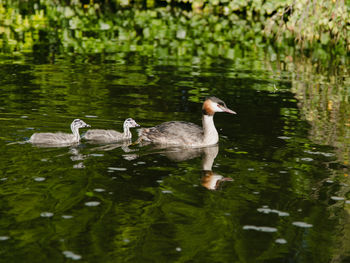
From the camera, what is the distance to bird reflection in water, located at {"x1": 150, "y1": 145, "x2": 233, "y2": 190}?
1358cm

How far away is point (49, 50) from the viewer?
31828 mm

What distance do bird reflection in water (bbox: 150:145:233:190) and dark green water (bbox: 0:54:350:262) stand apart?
5 cm

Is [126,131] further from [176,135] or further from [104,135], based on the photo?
[176,135]

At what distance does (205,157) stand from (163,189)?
286cm

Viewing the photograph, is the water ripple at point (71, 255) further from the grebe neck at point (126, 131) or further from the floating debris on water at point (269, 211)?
the grebe neck at point (126, 131)

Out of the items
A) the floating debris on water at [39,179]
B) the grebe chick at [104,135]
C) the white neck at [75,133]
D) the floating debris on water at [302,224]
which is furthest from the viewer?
the grebe chick at [104,135]

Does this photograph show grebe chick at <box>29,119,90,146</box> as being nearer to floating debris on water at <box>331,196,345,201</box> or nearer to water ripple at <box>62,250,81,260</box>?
water ripple at <box>62,250,81,260</box>

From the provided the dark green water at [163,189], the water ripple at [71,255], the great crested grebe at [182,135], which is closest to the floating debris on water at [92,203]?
the dark green water at [163,189]

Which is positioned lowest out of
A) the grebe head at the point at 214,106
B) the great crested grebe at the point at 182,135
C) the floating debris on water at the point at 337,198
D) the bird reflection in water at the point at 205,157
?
the floating debris on water at the point at 337,198

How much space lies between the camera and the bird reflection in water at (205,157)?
13.6 metres

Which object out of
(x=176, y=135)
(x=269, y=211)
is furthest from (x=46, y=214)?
(x=176, y=135)

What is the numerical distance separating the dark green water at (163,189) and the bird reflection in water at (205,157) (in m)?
0.05

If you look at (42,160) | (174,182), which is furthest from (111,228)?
(42,160)

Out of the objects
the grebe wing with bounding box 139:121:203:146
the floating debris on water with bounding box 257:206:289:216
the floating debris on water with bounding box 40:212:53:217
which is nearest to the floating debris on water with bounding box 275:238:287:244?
the floating debris on water with bounding box 257:206:289:216
